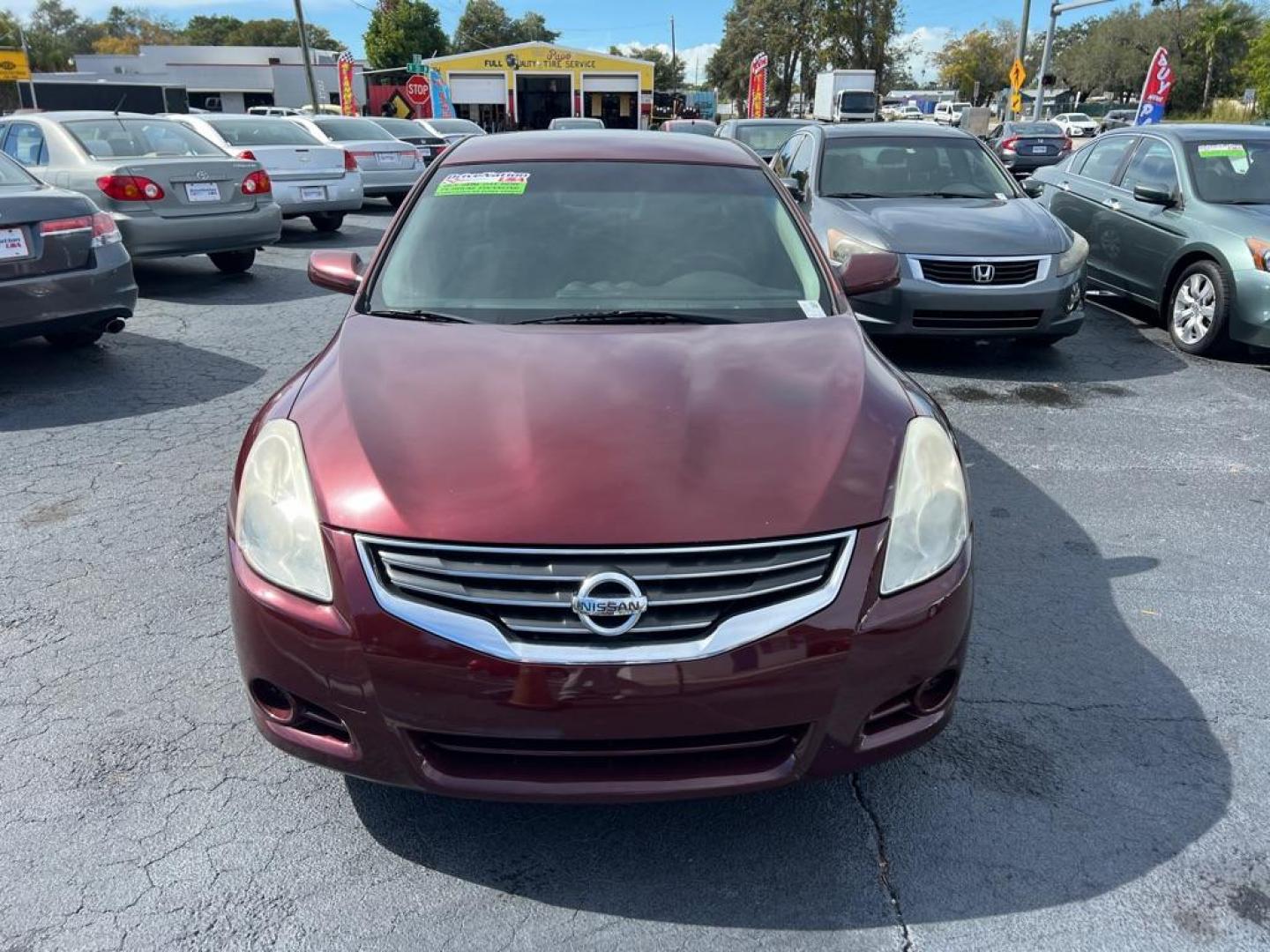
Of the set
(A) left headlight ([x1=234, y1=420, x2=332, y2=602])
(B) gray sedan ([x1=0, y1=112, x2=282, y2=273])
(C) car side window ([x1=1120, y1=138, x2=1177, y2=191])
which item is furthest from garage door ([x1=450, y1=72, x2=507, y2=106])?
(A) left headlight ([x1=234, y1=420, x2=332, y2=602])

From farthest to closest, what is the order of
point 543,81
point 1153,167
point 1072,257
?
point 543,81 → point 1153,167 → point 1072,257

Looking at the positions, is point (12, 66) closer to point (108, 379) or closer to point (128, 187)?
point (128, 187)

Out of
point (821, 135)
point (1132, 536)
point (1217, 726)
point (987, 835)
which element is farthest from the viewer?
point (821, 135)

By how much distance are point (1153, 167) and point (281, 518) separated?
7.99m

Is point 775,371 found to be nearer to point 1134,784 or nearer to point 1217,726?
point 1134,784

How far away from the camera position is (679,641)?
2031mm

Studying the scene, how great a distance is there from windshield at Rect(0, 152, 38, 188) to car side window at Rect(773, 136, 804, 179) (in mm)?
5757

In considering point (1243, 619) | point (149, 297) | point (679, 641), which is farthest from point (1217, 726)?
point (149, 297)

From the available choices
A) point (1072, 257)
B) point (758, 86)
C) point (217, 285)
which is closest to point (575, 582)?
point (1072, 257)

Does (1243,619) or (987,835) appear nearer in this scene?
(987,835)

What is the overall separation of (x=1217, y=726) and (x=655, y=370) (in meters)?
1.99

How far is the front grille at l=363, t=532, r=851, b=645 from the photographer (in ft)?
6.66

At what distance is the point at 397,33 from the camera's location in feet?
263

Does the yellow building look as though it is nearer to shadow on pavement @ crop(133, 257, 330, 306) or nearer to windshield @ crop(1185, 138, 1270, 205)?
shadow on pavement @ crop(133, 257, 330, 306)
